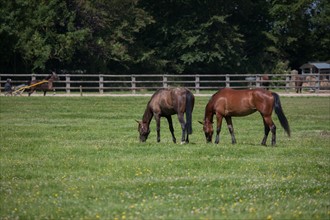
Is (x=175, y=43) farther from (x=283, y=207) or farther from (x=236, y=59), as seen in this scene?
(x=283, y=207)

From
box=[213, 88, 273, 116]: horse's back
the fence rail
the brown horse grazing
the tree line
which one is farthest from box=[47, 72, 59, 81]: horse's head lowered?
box=[213, 88, 273, 116]: horse's back

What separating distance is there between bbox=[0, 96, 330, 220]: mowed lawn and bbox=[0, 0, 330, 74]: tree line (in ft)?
92.5

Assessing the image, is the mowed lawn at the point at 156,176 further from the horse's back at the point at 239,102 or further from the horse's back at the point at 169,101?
the horse's back at the point at 169,101

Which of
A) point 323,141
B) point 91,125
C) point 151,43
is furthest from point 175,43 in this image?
point 323,141

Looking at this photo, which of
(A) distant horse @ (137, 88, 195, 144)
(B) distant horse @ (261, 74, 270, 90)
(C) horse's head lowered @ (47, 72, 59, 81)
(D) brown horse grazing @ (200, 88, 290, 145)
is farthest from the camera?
(B) distant horse @ (261, 74, 270, 90)

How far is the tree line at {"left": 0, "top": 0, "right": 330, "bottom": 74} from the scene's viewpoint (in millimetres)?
50969

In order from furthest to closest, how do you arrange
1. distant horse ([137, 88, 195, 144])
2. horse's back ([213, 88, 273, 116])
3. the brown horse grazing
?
1. distant horse ([137, 88, 195, 144])
2. horse's back ([213, 88, 273, 116])
3. the brown horse grazing

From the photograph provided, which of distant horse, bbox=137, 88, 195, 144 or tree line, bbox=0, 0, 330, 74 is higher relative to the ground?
tree line, bbox=0, 0, 330, 74

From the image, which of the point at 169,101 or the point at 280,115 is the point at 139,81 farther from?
the point at 280,115

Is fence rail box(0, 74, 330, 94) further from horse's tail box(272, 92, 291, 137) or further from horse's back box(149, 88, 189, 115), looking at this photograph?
horse's tail box(272, 92, 291, 137)

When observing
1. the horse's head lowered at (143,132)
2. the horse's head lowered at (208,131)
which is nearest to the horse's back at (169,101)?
the horse's head lowered at (143,132)

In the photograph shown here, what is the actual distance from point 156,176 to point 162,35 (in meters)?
51.4

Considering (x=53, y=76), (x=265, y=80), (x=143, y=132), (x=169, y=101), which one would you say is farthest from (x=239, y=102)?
(x=265, y=80)

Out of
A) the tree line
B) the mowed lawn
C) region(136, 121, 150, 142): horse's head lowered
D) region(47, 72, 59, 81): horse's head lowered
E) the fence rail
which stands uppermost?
the tree line
